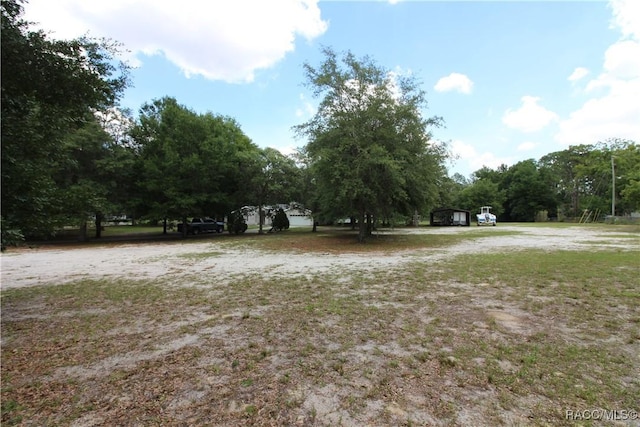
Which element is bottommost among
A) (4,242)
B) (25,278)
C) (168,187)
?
(25,278)

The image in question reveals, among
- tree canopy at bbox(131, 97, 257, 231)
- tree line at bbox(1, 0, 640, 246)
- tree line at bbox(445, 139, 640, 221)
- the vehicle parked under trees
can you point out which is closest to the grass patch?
tree line at bbox(1, 0, 640, 246)

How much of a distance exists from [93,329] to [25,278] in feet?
17.5

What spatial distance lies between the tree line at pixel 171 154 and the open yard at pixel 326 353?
156 cm

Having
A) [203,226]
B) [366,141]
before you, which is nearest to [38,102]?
[366,141]

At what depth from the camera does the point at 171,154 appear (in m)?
17.6

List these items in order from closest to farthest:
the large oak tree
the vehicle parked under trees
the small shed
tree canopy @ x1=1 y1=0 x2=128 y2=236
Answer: tree canopy @ x1=1 y1=0 x2=128 y2=236, the large oak tree, the vehicle parked under trees, the small shed

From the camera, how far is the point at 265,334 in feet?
12.1

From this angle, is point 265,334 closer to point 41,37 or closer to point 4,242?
point 4,242

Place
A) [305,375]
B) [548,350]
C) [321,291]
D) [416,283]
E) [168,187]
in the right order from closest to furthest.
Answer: [305,375] < [548,350] < [321,291] < [416,283] < [168,187]

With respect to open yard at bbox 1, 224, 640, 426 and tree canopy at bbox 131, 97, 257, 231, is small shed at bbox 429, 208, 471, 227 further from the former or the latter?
open yard at bbox 1, 224, 640, 426

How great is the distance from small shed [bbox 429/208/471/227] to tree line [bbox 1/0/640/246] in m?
12.8

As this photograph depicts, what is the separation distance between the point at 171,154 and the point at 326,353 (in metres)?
→ 17.4

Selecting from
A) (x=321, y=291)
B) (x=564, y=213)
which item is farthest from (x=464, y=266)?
(x=564, y=213)

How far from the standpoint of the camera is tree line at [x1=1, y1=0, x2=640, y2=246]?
3.81m
